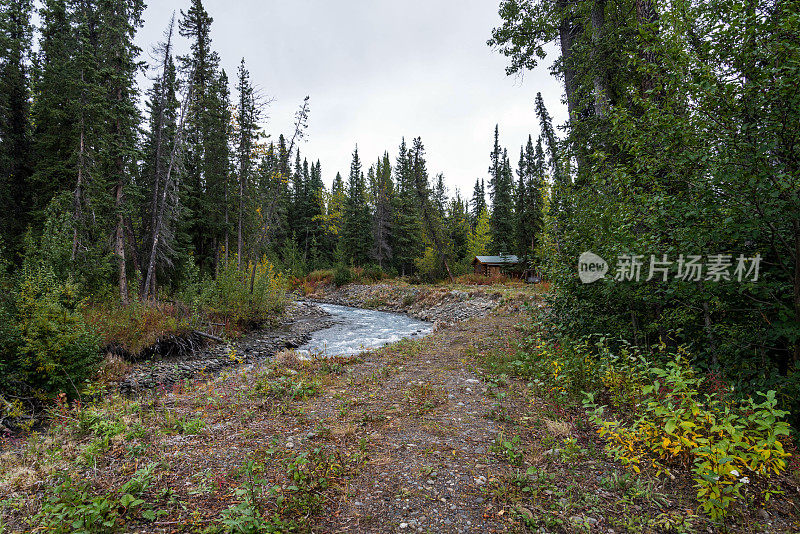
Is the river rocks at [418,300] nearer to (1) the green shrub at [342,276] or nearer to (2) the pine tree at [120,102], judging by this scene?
(1) the green shrub at [342,276]

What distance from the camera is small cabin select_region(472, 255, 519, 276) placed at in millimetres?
30500

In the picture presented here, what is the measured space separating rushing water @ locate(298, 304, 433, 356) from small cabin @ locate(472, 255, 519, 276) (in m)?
13.4

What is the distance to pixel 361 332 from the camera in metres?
15.7

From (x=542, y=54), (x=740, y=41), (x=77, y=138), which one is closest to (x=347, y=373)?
(x=740, y=41)

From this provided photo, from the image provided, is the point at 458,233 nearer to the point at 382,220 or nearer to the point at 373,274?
the point at 382,220

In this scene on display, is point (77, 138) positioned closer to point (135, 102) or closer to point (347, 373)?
point (135, 102)

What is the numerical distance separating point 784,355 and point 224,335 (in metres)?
14.7

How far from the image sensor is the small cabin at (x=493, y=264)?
30500 mm

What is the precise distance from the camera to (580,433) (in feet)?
12.6

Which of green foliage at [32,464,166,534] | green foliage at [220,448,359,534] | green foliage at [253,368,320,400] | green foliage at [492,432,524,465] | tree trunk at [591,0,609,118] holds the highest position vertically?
tree trunk at [591,0,609,118]

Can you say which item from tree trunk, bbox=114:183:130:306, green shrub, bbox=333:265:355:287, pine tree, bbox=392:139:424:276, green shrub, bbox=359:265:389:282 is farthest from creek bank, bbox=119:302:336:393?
pine tree, bbox=392:139:424:276

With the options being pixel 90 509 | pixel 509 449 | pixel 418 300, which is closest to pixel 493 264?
pixel 418 300

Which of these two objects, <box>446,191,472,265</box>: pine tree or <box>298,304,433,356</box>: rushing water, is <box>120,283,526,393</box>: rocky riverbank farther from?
<box>446,191,472,265</box>: pine tree

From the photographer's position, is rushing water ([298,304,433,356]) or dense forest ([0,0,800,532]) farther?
rushing water ([298,304,433,356])
